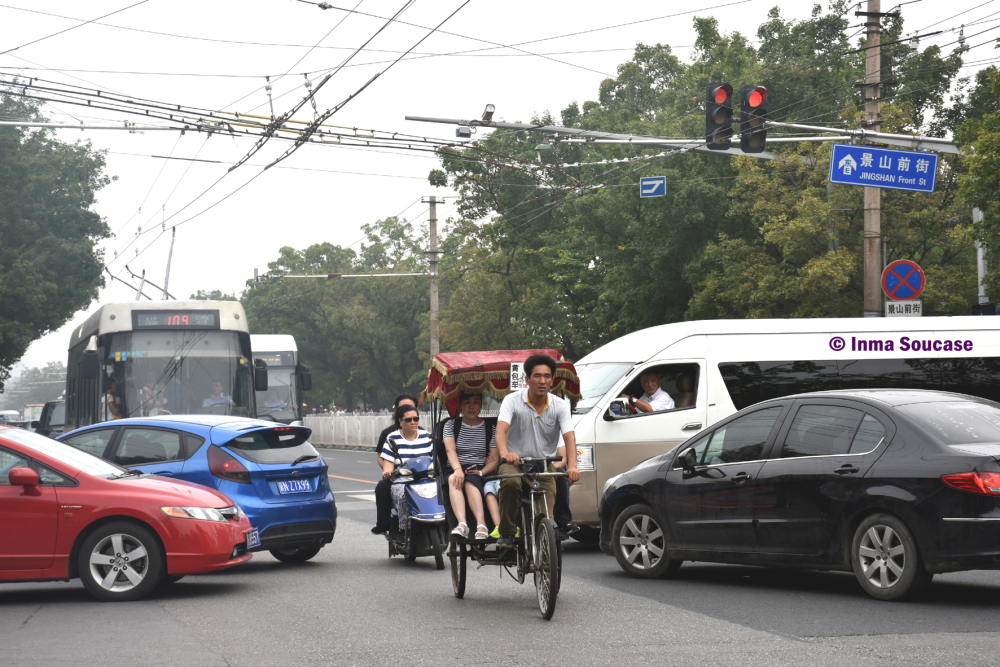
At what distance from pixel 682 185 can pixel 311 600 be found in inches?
847

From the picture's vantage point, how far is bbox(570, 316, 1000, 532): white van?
43.1ft

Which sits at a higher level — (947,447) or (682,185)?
(682,185)

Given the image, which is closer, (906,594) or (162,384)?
(906,594)

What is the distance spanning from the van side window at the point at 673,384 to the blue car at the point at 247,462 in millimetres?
3684

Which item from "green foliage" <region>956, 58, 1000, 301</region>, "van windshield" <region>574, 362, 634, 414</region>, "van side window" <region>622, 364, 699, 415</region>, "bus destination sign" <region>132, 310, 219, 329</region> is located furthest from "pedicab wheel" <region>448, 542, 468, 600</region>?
"green foliage" <region>956, 58, 1000, 301</region>

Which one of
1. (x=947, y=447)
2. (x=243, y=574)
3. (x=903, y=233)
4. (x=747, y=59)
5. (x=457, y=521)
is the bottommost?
(x=243, y=574)

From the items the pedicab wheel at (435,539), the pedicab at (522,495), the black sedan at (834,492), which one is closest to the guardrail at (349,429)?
the pedicab wheel at (435,539)

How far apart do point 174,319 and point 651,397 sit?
970 cm

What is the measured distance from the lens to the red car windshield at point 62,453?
Result: 9859 mm

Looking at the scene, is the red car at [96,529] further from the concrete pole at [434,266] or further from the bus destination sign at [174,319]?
the concrete pole at [434,266]

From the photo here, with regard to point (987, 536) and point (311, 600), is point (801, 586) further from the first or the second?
point (311, 600)

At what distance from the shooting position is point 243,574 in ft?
38.0

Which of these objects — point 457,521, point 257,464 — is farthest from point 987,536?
point 257,464

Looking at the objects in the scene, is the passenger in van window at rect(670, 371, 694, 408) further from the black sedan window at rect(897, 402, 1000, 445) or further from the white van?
the black sedan window at rect(897, 402, 1000, 445)
